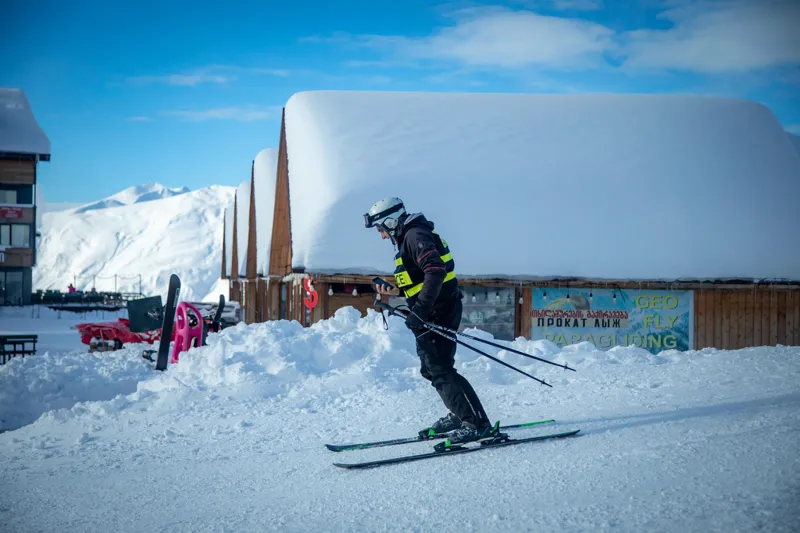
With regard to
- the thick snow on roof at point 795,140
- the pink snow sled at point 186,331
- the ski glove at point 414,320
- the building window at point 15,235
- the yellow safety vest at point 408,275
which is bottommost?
the pink snow sled at point 186,331

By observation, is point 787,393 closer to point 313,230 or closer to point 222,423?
point 222,423

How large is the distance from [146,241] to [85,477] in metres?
138

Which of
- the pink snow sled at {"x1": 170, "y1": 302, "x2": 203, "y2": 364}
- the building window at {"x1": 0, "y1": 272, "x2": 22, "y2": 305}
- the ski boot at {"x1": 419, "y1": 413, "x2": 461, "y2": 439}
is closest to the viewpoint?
the ski boot at {"x1": 419, "y1": 413, "x2": 461, "y2": 439}

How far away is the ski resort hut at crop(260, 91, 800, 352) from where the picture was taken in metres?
16.1

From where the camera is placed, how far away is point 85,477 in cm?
493

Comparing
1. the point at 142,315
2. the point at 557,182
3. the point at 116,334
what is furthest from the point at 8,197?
the point at 557,182

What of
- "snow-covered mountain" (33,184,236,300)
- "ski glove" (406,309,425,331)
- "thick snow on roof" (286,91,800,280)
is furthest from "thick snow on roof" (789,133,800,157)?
"snow-covered mountain" (33,184,236,300)

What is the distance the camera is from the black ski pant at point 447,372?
16.6 ft

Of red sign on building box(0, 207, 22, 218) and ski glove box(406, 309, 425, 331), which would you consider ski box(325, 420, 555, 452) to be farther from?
red sign on building box(0, 207, 22, 218)

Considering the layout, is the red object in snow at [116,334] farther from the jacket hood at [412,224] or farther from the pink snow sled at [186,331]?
the jacket hood at [412,224]

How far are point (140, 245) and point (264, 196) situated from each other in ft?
369

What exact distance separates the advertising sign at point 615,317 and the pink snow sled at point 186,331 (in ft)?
26.7

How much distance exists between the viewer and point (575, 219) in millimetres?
16875

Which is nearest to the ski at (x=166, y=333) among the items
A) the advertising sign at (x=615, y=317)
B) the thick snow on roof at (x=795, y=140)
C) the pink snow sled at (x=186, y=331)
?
the pink snow sled at (x=186, y=331)
